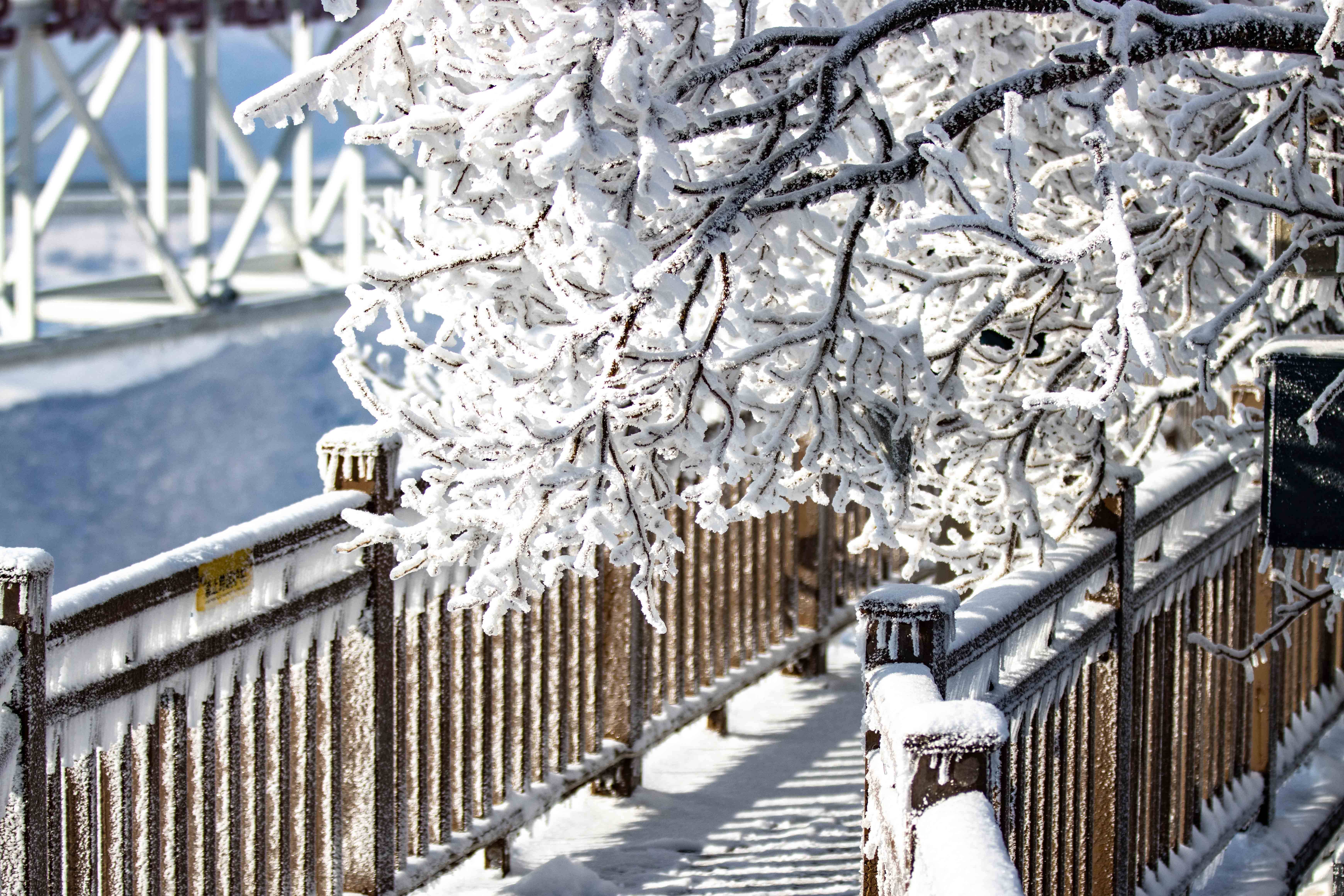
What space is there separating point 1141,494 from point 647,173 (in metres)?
2.14

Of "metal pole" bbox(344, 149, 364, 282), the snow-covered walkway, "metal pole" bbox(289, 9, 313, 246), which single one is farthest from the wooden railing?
"metal pole" bbox(289, 9, 313, 246)

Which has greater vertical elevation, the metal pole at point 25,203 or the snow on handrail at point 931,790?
the metal pole at point 25,203

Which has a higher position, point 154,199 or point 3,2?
point 3,2

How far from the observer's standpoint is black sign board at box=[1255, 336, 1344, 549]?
360 cm

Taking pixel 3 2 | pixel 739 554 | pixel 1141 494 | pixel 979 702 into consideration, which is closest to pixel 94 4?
pixel 3 2

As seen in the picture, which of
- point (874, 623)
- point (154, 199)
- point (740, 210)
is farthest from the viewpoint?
point (154, 199)

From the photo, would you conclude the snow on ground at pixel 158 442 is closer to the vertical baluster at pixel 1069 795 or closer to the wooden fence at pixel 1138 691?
the wooden fence at pixel 1138 691

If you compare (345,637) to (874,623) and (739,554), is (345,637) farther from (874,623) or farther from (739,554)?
(739,554)

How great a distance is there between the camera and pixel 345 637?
13.4ft

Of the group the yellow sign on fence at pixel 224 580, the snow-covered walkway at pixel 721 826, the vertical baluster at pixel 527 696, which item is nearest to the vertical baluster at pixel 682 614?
the snow-covered walkway at pixel 721 826

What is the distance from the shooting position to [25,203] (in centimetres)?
1166

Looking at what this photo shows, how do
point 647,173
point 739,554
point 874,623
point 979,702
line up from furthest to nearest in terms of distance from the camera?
point 739,554
point 874,623
point 647,173
point 979,702

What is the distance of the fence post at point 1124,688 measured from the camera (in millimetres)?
3896

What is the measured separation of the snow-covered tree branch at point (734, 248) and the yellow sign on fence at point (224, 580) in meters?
0.30
